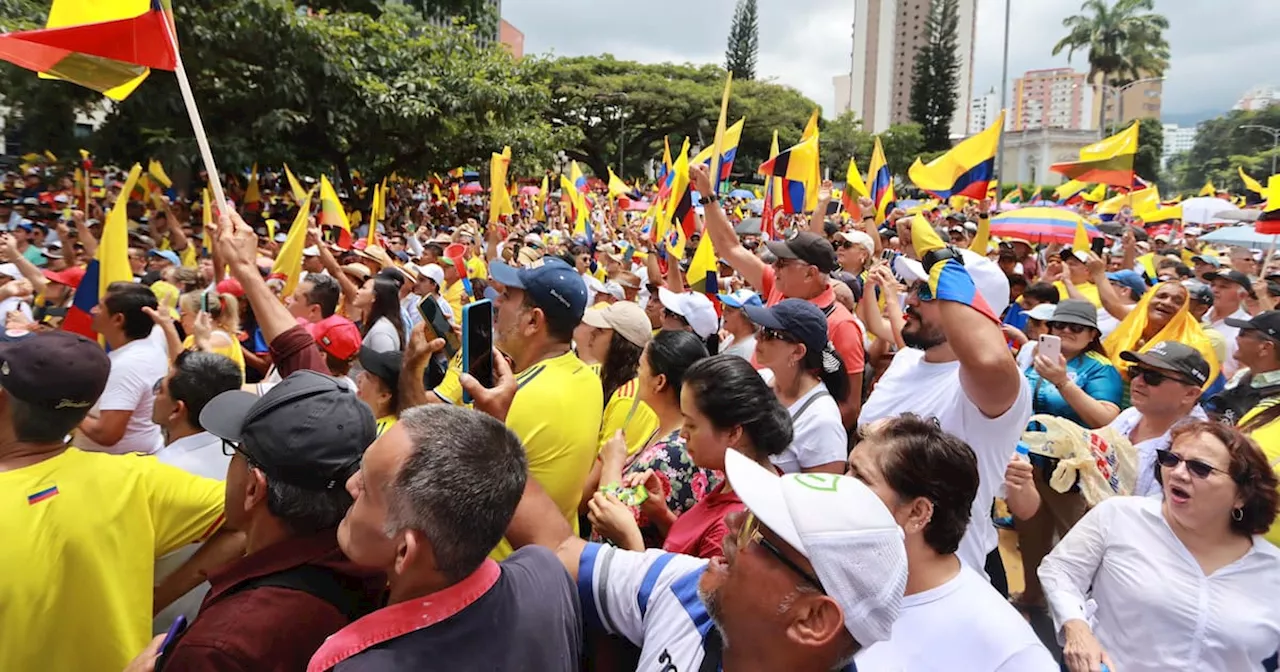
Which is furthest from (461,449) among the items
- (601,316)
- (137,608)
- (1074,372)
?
(1074,372)

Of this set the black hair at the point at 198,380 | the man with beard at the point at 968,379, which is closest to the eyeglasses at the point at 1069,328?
the man with beard at the point at 968,379

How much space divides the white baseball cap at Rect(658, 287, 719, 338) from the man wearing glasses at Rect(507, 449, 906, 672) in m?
3.34

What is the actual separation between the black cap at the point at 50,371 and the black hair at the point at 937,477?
221cm

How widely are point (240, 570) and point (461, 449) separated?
0.61m

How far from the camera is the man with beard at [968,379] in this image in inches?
96.1

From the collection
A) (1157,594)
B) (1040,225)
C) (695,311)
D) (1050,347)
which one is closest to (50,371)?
(1157,594)

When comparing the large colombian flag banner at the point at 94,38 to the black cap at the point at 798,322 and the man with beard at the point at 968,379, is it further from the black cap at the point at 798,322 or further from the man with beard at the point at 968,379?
the man with beard at the point at 968,379

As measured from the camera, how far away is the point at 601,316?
350 centimetres

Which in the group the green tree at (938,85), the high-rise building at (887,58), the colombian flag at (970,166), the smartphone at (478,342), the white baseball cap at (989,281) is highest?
the high-rise building at (887,58)

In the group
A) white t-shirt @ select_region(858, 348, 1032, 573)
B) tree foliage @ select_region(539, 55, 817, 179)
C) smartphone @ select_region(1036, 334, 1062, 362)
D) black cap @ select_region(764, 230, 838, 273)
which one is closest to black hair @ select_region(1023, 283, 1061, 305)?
black cap @ select_region(764, 230, 838, 273)

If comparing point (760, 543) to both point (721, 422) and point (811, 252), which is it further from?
point (811, 252)

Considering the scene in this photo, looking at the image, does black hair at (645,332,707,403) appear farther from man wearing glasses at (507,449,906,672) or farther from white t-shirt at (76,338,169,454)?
white t-shirt at (76,338,169,454)

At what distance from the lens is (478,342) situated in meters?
2.47

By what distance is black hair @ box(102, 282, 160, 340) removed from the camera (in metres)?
4.01
